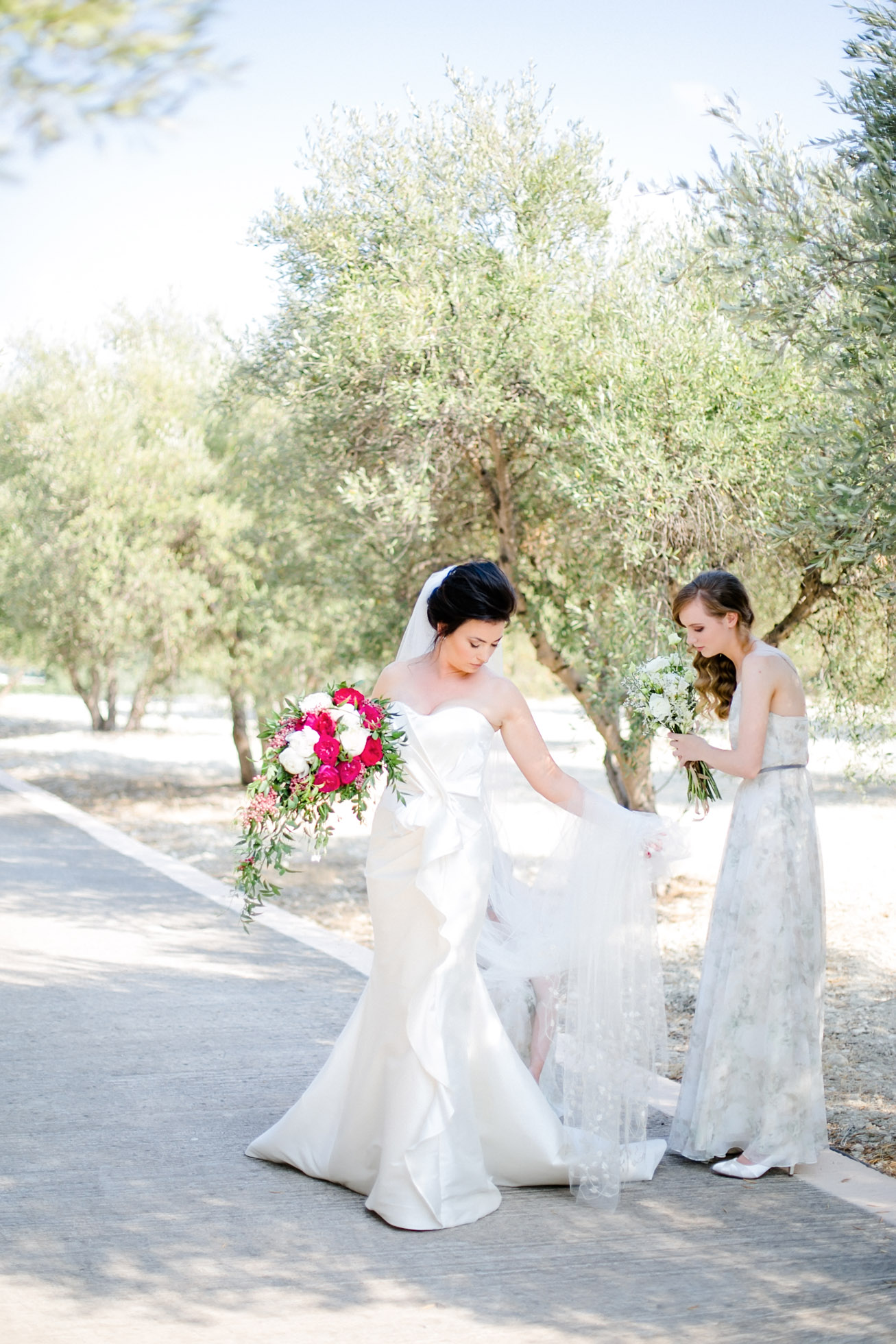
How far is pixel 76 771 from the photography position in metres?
22.8

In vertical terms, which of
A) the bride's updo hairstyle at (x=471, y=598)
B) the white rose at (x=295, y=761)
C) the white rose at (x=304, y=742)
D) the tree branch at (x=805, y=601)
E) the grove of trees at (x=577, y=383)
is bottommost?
the white rose at (x=295, y=761)

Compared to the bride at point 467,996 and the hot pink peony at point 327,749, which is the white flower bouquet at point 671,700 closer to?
the bride at point 467,996

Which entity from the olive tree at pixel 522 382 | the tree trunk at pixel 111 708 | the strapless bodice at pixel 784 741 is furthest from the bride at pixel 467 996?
the tree trunk at pixel 111 708

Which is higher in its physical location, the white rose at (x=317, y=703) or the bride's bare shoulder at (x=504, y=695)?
the bride's bare shoulder at (x=504, y=695)

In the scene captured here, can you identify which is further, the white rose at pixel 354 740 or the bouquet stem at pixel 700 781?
the bouquet stem at pixel 700 781

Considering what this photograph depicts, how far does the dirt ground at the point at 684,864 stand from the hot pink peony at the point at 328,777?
6.92 feet

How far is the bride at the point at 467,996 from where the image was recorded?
13.6 ft

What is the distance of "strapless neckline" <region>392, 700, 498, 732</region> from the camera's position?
4414 millimetres

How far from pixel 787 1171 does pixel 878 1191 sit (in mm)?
335

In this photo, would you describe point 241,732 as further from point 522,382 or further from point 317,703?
point 317,703

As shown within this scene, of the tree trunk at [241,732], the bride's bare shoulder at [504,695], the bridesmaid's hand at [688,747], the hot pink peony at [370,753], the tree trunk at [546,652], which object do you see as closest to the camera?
the hot pink peony at [370,753]

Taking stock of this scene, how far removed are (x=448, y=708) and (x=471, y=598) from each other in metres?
0.39

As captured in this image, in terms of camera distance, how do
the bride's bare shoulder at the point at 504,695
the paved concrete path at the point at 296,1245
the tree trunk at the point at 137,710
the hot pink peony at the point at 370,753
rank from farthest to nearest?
the tree trunk at the point at 137,710 < the bride's bare shoulder at the point at 504,695 < the hot pink peony at the point at 370,753 < the paved concrete path at the point at 296,1245

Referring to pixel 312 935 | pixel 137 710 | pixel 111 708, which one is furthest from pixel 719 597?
pixel 111 708
